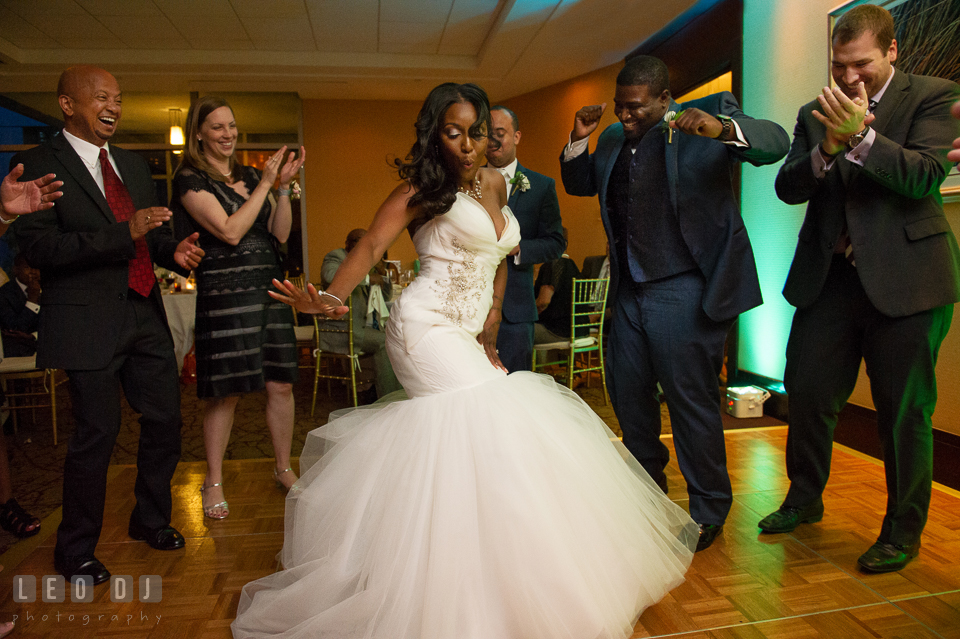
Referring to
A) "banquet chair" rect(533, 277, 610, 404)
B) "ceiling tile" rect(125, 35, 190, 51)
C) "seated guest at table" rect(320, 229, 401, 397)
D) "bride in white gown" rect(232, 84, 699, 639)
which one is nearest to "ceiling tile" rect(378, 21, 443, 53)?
"ceiling tile" rect(125, 35, 190, 51)

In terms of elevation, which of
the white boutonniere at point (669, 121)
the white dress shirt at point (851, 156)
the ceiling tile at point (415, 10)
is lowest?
the white dress shirt at point (851, 156)

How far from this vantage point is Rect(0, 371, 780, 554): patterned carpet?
11.5ft

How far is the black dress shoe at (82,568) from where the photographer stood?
91.1 inches

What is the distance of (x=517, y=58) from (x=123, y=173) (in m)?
6.18

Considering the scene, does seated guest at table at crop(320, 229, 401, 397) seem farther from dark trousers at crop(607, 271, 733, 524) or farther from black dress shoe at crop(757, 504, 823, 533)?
black dress shoe at crop(757, 504, 823, 533)

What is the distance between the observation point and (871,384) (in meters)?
2.40

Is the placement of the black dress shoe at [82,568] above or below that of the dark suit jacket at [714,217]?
below

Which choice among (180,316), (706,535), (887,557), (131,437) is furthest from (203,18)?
(887,557)

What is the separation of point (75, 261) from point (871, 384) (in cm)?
294

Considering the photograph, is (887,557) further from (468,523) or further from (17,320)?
(17,320)

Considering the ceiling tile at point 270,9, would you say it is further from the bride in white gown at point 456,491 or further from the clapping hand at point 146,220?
the bride in white gown at point 456,491

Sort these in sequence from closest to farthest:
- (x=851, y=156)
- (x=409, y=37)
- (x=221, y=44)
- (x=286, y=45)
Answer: (x=851, y=156), (x=409, y=37), (x=221, y=44), (x=286, y=45)

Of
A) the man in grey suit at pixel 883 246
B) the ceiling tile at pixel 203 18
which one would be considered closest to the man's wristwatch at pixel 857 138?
the man in grey suit at pixel 883 246

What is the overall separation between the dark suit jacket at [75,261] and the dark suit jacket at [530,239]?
1.57 meters
